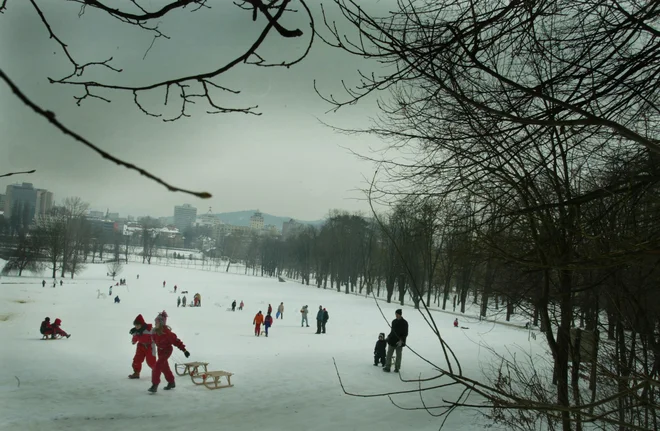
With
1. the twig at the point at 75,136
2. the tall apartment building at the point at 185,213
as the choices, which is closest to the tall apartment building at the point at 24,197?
the tall apartment building at the point at 185,213

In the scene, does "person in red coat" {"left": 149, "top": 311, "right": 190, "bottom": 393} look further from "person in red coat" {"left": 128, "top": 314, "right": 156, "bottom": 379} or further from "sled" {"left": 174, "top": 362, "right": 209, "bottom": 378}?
"sled" {"left": 174, "top": 362, "right": 209, "bottom": 378}

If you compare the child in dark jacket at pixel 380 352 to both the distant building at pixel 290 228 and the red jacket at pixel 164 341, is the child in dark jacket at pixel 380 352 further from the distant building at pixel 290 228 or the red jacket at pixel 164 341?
the distant building at pixel 290 228

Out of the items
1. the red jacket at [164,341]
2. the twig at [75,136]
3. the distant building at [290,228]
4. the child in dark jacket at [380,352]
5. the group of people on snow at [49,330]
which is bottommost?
the group of people on snow at [49,330]

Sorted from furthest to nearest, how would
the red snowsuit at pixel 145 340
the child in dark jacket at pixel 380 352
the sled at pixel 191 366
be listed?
the child in dark jacket at pixel 380 352, the sled at pixel 191 366, the red snowsuit at pixel 145 340

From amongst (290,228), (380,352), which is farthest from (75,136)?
(290,228)

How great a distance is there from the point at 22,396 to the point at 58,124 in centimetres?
883

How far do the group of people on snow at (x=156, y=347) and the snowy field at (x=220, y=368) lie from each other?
0.26 metres

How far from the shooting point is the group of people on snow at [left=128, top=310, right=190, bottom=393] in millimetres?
8430

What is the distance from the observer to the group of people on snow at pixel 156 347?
8430mm

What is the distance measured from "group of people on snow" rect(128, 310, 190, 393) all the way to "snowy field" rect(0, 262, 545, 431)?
0.85ft

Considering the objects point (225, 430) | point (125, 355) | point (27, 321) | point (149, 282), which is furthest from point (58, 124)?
point (149, 282)

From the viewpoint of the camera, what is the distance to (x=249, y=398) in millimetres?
8469

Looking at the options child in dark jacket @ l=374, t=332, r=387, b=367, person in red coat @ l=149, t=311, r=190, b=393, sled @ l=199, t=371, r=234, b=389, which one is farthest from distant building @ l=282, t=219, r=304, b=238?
person in red coat @ l=149, t=311, r=190, b=393

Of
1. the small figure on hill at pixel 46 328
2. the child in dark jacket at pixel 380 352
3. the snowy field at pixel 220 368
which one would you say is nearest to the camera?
the snowy field at pixel 220 368
